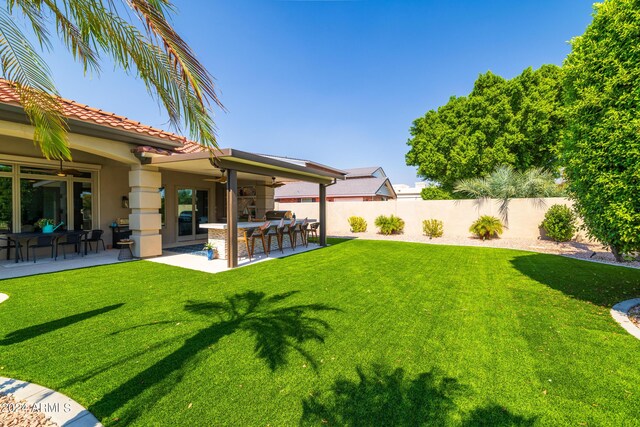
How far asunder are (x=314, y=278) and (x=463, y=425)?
492 cm

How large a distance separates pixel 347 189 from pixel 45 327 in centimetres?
2821

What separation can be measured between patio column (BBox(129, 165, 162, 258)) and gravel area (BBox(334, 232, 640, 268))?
11.7 metres

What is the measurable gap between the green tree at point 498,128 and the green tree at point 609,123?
17182mm

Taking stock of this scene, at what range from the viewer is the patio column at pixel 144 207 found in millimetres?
9109

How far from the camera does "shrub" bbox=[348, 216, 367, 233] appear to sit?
18578mm

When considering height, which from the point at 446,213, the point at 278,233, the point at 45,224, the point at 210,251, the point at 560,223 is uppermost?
the point at 446,213

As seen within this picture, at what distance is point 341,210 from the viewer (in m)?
19.8

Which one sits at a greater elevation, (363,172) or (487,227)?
(363,172)

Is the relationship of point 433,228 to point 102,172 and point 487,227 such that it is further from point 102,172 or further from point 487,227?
point 102,172

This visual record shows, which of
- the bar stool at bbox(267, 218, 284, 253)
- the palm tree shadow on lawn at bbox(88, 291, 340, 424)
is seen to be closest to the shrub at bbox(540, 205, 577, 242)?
the bar stool at bbox(267, 218, 284, 253)

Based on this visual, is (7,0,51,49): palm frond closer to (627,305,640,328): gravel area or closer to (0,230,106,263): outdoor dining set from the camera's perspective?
(0,230,106,263): outdoor dining set

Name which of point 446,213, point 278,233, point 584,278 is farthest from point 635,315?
point 446,213

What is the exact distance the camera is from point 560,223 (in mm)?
12758

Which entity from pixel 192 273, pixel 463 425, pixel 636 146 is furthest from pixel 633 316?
pixel 192 273
